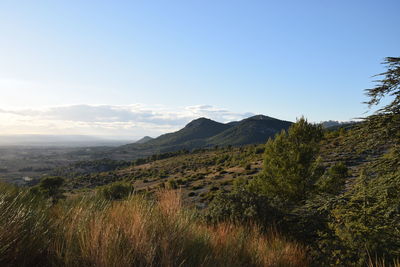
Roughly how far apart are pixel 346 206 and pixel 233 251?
4944 millimetres

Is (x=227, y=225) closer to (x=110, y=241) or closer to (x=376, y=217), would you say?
(x=110, y=241)

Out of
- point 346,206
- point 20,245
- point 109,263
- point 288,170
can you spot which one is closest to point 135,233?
point 109,263

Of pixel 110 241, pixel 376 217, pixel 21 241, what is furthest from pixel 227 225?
pixel 21 241

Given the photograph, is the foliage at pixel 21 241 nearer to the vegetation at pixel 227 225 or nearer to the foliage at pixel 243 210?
the vegetation at pixel 227 225

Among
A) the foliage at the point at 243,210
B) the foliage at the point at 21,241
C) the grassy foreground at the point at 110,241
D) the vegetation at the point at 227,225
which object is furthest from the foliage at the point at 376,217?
the foliage at the point at 21,241

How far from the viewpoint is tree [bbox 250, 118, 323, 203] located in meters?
15.3

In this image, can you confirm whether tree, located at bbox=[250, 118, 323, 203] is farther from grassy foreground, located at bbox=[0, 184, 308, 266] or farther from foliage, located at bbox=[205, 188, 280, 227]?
grassy foreground, located at bbox=[0, 184, 308, 266]

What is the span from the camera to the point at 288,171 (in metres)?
15.7

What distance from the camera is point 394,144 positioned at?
755cm

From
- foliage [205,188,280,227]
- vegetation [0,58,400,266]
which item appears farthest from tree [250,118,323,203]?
foliage [205,188,280,227]

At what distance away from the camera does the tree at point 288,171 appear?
15.3 meters

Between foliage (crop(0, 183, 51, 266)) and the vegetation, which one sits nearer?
foliage (crop(0, 183, 51, 266))

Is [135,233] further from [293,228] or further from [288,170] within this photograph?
[288,170]

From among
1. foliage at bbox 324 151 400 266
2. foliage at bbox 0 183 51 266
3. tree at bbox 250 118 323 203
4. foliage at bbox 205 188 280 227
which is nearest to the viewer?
foliage at bbox 0 183 51 266
